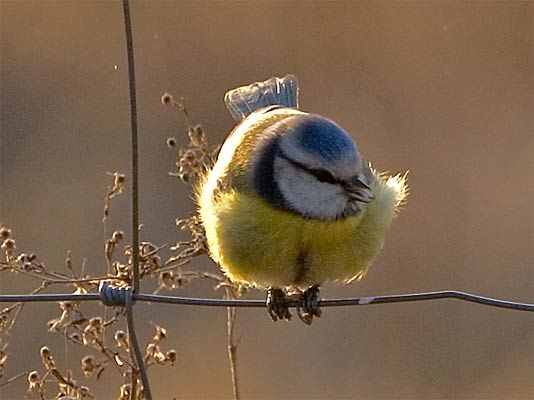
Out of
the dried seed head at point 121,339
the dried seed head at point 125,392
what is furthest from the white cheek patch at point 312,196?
the dried seed head at point 125,392

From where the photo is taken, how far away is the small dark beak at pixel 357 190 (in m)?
2.55

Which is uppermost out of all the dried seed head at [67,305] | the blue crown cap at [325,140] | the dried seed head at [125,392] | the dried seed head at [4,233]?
the blue crown cap at [325,140]

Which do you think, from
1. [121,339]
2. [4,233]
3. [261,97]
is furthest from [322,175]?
[261,97]

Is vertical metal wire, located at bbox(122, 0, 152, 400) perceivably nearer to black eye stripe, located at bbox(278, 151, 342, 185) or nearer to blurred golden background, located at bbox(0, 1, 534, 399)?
black eye stripe, located at bbox(278, 151, 342, 185)

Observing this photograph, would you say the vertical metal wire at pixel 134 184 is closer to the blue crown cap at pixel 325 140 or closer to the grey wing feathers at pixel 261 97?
the blue crown cap at pixel 325 140

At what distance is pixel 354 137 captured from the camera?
19.2ft

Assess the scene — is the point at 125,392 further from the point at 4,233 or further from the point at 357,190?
the point at 357,190

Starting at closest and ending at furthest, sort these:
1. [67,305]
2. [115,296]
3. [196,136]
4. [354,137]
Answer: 1. [115,296]
2. [67,305]
3. [196,136]
4. [354,137]

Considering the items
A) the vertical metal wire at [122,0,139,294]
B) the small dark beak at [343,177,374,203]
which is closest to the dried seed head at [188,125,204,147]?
the small dark beak at [343,177,374,203]

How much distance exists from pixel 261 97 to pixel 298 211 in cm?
90

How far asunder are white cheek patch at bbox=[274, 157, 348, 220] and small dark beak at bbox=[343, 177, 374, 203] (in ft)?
0.05

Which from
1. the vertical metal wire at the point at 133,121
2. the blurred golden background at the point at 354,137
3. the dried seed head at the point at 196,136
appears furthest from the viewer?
the blurred golden background at the point at 354,137

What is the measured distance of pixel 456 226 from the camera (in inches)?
225

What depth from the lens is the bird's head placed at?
254cm
